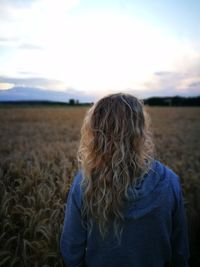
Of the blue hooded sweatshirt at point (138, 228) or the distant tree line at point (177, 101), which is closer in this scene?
the blue hooded sweatshirt at point (138, 228)

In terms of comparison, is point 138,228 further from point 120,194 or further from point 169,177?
point 169,177

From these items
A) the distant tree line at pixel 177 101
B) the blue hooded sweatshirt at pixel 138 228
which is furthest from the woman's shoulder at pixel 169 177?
the distant tree line at pixel 177 101

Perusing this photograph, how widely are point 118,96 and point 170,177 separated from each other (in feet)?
2.03

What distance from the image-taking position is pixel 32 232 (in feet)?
9.12

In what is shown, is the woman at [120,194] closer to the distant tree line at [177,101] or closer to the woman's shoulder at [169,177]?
the woman's shoulder at [169,177]

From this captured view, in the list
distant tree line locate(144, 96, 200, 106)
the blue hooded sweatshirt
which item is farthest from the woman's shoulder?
distant tree line locate(144, 96, 200, 106)

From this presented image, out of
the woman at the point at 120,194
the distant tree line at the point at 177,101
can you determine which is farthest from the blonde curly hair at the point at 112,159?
the distant tree line at the point at 177,101

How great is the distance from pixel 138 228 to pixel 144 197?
221mm

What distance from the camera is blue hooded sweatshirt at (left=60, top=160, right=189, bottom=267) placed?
152 cm

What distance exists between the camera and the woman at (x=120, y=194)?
151 cm

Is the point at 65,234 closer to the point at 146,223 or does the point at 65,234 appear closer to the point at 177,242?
the point at 146,223

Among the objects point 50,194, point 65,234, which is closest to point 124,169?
point 65,234

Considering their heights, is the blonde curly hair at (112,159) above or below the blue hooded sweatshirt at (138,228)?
above

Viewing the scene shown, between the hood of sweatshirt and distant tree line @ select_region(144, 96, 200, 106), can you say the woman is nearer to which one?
the hood of sweatshirt
